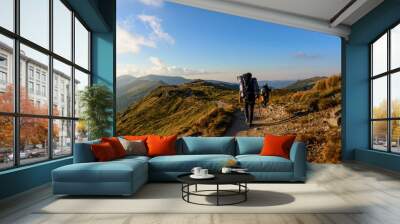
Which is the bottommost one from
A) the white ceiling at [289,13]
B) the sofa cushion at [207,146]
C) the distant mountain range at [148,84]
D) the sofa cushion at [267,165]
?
the sofa cushion at [267,165]

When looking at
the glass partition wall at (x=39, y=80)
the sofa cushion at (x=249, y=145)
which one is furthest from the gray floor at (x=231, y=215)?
the sofa cushion at (x=249, y=145)

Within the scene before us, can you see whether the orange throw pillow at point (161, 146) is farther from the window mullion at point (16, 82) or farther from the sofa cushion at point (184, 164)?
the window mullion at point (16, 82)

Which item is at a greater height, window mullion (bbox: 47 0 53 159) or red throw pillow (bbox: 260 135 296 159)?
window mullion (bbox: 47 0 53 159)

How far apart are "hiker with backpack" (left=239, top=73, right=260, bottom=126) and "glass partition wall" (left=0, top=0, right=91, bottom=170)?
4525mm

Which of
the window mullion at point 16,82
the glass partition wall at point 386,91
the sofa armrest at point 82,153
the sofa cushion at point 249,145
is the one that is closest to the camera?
the window mullion at point 16,82

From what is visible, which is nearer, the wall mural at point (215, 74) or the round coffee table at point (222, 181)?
the round coffee table at point (222, 181)

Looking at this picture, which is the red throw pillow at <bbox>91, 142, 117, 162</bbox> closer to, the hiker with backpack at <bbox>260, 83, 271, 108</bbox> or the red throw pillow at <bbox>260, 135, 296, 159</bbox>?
Result: the red throw pillow at <bbox>260, 135, 296, 159</bbox>

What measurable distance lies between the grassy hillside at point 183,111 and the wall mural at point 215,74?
0.03m

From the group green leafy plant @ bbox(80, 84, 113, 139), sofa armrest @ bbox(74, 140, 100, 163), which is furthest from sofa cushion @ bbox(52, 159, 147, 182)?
green leafy plant @ bbox(80, 84, 113, 139)

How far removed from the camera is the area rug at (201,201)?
4211 mm

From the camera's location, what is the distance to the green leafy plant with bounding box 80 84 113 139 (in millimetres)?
7949

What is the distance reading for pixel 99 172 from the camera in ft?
16.1

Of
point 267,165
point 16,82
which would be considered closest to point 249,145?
point 267,165

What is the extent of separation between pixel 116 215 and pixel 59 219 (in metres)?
0.58
